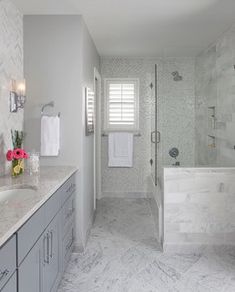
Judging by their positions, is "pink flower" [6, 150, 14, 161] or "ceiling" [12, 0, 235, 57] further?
"ceiling" [12, 0, 235, 57]

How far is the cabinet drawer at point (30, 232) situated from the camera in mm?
1661

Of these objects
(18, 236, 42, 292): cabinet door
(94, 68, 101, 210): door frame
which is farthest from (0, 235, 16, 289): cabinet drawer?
(94, 68, 101, 210): door frame

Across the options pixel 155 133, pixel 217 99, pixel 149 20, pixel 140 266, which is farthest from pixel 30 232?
pixel 155 133

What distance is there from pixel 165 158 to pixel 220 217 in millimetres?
1368

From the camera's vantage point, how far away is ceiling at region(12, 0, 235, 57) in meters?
3.12

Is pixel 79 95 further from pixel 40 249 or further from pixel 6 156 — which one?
pixel 40 249

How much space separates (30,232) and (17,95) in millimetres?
1717

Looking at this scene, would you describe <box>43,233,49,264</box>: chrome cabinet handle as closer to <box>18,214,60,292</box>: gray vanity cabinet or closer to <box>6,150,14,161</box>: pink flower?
<box>18,214,60,292</box>: gray vanity cabinet

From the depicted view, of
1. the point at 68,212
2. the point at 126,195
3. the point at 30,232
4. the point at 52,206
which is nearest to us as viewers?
the point at 30,232

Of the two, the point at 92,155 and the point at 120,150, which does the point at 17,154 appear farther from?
the point at 120,150

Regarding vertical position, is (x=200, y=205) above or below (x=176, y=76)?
below

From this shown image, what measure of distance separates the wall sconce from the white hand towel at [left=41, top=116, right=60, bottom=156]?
281mm

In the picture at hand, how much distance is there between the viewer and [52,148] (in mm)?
3387

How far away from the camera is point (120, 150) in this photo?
18.9 ft
